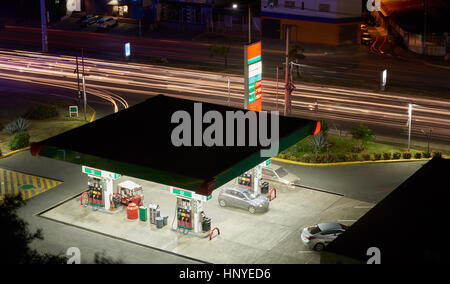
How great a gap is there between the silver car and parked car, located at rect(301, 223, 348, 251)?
491cm

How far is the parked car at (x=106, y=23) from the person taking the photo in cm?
10794

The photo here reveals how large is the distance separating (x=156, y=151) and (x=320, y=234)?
37.7 feet

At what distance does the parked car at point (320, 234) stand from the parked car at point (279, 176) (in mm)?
8755

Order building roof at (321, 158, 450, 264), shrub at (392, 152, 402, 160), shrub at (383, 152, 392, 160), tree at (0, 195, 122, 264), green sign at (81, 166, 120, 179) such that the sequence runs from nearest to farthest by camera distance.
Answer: tree at (0, 195, 122, 264), building roof at (321, 158, 450, 264), green sign at (81, 166, 120, 179), shrub at (383, 152, 392, 160), shrub at (392, 152, 402, 160)

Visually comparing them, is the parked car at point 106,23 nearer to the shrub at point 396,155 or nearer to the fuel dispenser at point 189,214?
the shrub at point 396,155

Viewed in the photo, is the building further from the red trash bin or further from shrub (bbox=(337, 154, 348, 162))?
the red trash bin

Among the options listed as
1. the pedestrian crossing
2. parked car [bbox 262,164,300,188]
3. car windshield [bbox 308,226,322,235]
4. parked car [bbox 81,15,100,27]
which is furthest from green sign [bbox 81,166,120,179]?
parked car [bbox 81,15,100,27]

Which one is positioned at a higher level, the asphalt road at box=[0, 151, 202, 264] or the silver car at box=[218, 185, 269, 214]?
the silver car at box=[218, 185, 269, 214]

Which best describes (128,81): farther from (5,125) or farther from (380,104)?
(380,104)

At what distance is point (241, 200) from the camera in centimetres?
4581

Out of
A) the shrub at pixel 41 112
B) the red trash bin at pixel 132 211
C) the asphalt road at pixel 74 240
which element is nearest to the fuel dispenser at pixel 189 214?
the asphalt road at pixel 74 240

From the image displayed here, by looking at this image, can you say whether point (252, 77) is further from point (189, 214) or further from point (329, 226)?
point (329, 226)

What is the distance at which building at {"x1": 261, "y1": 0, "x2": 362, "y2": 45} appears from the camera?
93.8 metres
